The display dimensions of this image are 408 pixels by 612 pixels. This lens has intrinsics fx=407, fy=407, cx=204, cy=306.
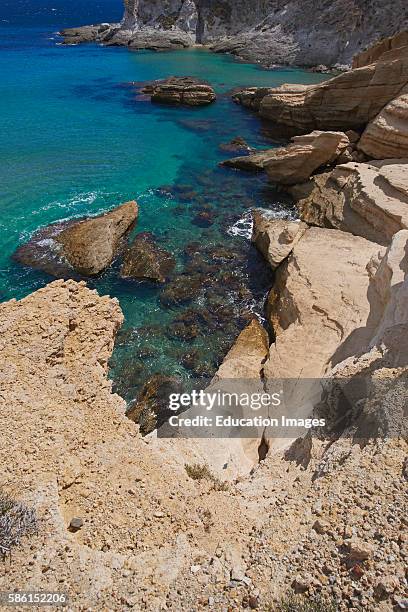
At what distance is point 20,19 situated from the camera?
97.0m

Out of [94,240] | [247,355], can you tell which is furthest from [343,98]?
[247,355]

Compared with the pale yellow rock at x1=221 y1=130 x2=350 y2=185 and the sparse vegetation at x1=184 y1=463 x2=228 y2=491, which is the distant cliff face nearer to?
the pale yellow rock at x1=221 y1=130 x2=350 y2=185

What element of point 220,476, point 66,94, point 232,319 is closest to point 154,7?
point 66,94

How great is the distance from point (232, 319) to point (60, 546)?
1068 centimetres

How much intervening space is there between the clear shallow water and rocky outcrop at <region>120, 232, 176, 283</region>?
479 mm

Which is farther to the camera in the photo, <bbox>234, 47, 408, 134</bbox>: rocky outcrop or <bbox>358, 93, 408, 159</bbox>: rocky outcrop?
<bbox>234, 47, 408, 134</bbox>: rocky outcrop

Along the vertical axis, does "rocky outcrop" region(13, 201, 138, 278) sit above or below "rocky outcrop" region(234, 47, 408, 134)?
below

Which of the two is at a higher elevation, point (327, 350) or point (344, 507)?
point (344, 507)

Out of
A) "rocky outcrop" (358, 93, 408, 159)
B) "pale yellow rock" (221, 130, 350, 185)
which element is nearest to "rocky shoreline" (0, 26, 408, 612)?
"rocky outcrop" (358, 93, 408, 159)

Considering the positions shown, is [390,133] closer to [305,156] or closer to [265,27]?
[305,156]

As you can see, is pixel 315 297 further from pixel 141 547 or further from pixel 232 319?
pixel 141 547

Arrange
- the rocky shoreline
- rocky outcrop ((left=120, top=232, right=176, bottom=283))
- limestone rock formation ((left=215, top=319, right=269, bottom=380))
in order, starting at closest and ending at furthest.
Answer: the rocky shoreline → limestone rock formation ((left=215, top=319, right=269, bottom=380)) → rocky outcrop ((left=120, top=232, right=176, bottom=283))

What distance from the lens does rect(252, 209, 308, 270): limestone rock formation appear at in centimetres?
1608

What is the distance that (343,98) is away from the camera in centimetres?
2709
